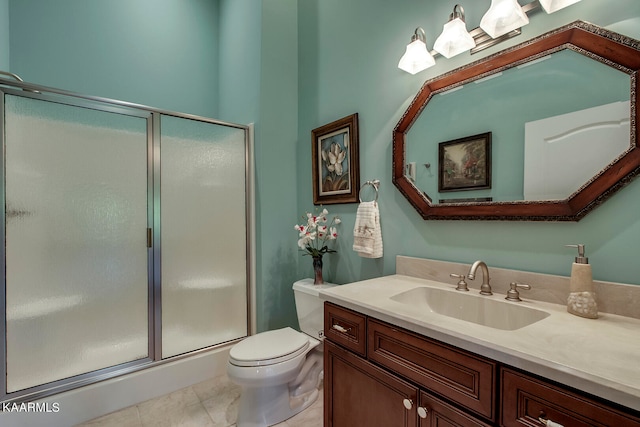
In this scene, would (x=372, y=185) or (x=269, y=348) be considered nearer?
(x=269, y=348)

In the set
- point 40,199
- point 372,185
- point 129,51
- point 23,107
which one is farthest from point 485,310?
point 129,51

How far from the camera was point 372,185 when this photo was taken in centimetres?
173

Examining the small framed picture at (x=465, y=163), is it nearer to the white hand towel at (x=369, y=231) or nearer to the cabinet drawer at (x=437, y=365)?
the white hand towel at (x=369, y=231)

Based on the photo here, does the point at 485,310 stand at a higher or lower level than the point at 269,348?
higher

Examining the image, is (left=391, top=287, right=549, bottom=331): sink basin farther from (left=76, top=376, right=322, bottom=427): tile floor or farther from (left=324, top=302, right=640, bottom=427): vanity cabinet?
(left=76, top=376, right=322, bottom=427): tile floor

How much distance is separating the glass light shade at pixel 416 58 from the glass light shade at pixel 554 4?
446 mm

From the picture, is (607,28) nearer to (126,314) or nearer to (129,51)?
(126,314)

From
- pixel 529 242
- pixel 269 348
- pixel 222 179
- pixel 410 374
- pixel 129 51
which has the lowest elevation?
pixel 269 348

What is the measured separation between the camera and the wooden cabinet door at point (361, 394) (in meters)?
0.93

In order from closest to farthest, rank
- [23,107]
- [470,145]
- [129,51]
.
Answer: [470,145]
[23,107]
[129,51]

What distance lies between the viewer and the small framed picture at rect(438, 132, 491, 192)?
48.6 inches

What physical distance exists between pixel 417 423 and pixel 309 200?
5.29ft

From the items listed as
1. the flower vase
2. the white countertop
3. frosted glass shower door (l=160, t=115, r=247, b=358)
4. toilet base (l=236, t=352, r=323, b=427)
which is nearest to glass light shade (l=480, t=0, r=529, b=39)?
the white countertop

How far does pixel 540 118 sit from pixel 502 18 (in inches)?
16.6
